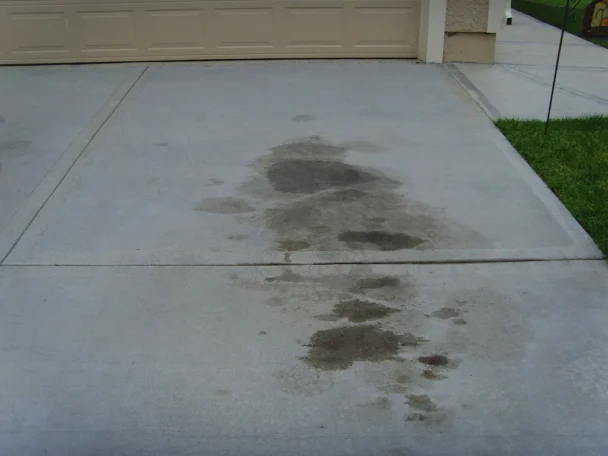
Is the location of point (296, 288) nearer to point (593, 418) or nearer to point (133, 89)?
point (593, 418)

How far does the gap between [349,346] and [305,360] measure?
258mm

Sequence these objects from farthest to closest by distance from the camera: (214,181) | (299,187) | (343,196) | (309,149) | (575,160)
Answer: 1. (309,149)
2. (575,160)
3. (214,181)
4. (299,187)
5. (343,196)

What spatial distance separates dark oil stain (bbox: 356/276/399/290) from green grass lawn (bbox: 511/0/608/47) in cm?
1049

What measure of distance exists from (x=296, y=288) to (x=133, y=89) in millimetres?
5459

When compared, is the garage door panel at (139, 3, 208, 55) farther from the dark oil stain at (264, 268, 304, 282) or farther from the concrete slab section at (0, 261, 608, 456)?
the dark oil stain at (264, 268, 304, 282)

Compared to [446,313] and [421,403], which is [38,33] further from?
[421,403]

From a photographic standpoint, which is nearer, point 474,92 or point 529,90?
point 474,92

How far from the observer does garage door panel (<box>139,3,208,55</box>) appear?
9.80 meters

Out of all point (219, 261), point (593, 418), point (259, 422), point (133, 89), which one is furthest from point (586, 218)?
point (133, 89)

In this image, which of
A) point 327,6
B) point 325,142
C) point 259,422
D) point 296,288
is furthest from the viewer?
point 327,6

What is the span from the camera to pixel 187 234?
186 inches

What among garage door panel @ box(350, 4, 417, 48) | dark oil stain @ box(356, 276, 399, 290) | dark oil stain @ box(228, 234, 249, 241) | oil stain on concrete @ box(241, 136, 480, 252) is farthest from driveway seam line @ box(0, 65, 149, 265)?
garage door panel @ box(350, 4, 417, 48)

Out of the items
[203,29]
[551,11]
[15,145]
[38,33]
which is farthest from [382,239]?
[551,11]

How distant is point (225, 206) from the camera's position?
5.19 m
